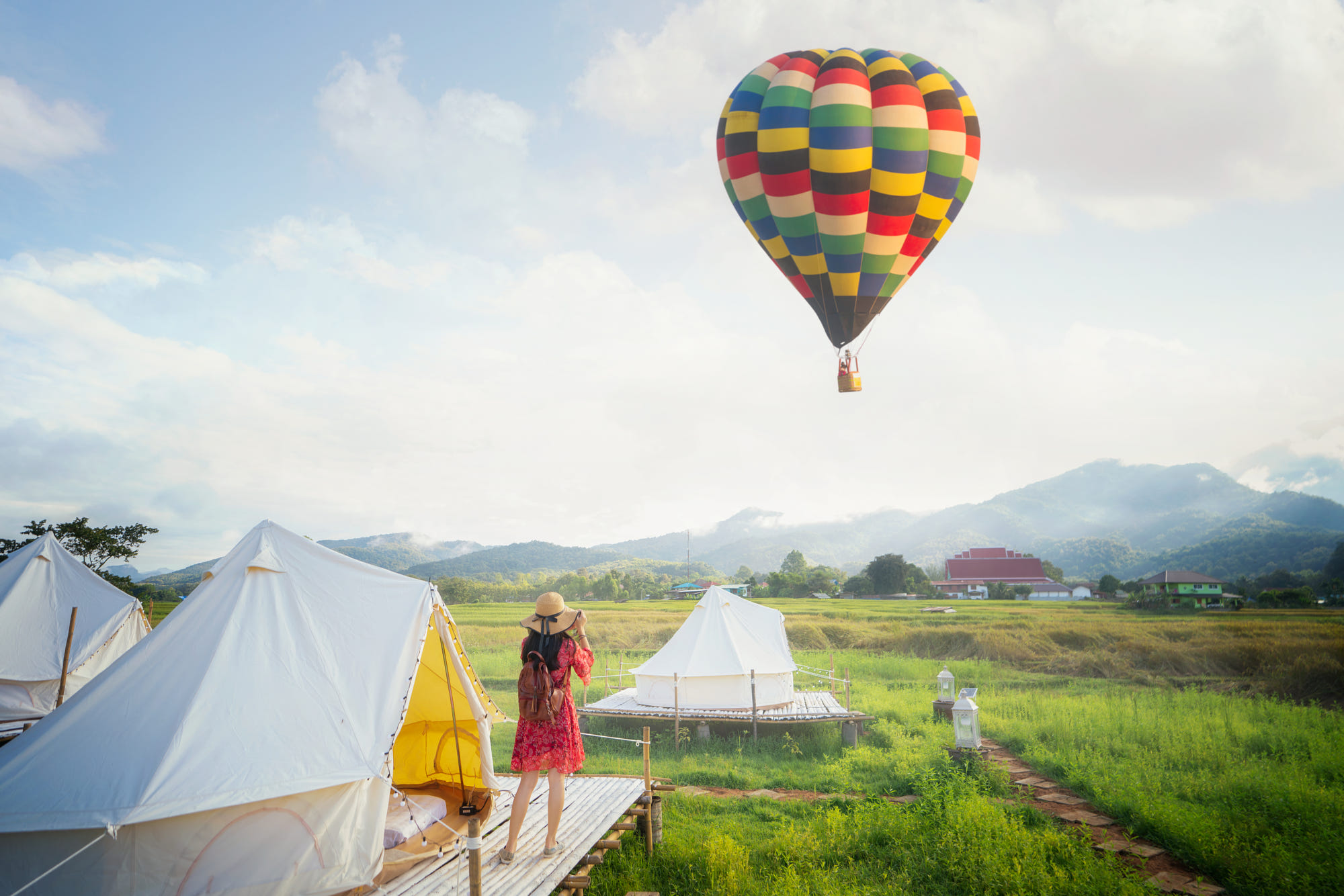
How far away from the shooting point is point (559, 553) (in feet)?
282

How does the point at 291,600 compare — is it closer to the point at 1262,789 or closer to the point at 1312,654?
the point at 1262,789

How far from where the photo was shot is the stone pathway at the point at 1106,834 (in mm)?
6699

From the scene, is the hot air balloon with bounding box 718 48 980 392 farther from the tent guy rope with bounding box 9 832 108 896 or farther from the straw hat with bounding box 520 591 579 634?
the tent guy rope with bounding box 9 832 108 896

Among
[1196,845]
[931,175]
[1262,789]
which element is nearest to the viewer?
[1196,845]

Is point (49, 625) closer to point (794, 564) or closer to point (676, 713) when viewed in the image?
point (676, 713)

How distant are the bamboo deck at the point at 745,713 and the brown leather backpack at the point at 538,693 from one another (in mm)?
8762

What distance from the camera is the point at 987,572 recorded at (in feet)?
190

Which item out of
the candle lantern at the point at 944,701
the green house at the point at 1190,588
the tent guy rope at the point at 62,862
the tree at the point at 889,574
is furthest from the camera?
the tree at the point at 889,574

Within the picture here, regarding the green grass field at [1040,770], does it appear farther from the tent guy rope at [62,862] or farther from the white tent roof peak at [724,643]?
the tent guy rope at [62,862]

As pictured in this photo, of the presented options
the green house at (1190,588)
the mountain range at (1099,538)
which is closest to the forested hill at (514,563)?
the mountain range at (1099,538)

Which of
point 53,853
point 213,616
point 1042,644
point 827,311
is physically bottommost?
point 1042,644

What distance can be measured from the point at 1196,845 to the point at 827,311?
355 inches

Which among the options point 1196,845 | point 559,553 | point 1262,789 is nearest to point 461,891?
point 1196,845

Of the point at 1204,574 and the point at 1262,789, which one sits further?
the point at 1204,574
